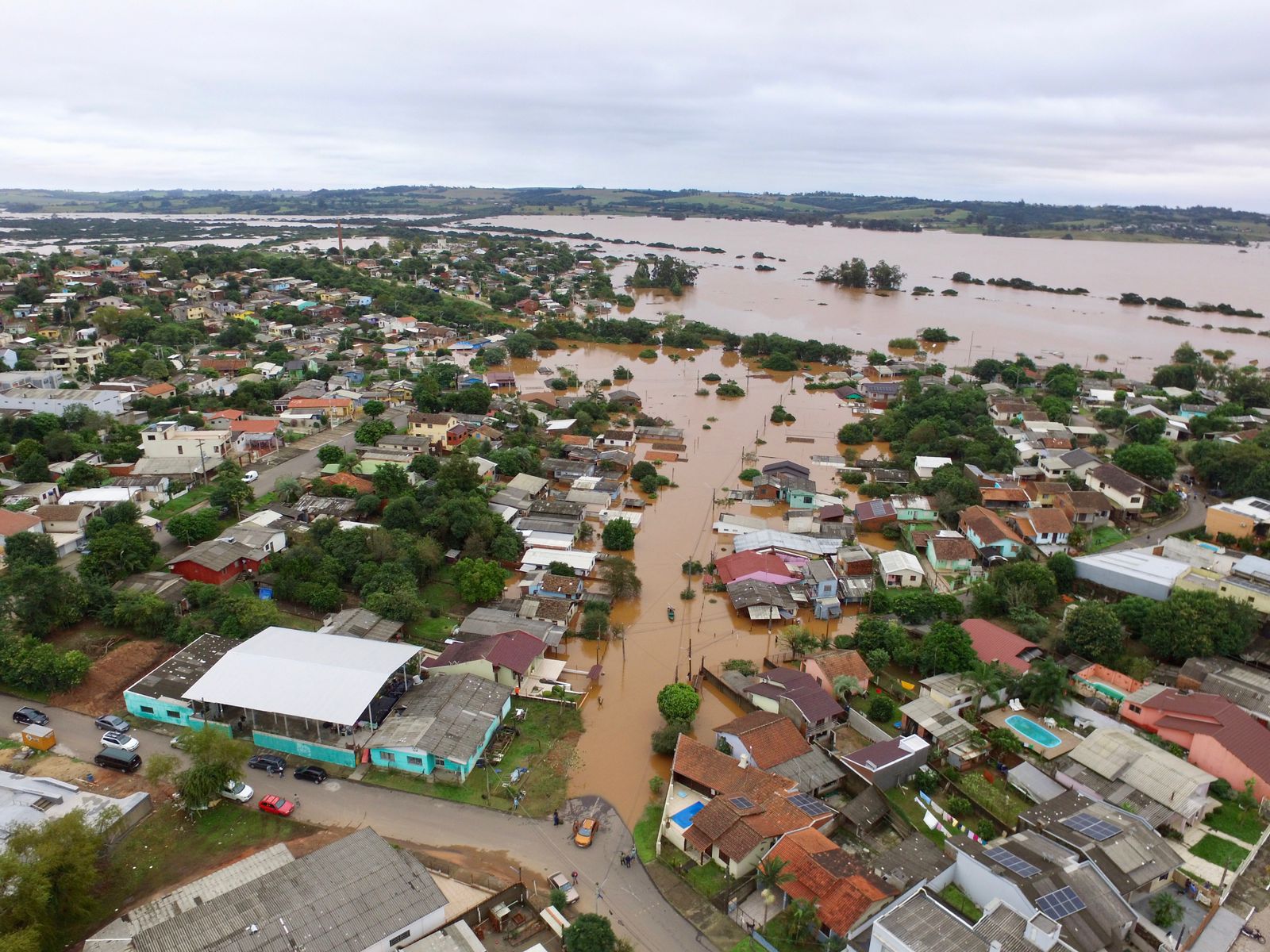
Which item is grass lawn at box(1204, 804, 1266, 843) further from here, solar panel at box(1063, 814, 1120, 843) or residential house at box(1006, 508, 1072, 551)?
residential house at box(1006, 508, 1072, 551)

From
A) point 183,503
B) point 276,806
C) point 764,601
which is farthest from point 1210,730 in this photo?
point 183,503

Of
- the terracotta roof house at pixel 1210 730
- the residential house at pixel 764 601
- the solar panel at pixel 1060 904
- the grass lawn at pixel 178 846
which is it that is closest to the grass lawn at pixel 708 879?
the solar panel at pixel 1060 904

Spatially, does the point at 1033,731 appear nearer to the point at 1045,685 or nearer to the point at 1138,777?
the point at 1045,685

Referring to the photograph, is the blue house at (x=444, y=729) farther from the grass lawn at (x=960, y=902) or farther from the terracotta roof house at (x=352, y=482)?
the terracotta roof house at (x=352, y=482)

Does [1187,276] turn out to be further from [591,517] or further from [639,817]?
[639,817]

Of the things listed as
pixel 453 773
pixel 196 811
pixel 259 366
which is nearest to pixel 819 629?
pixel 453 773

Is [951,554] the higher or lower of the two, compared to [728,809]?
higher
